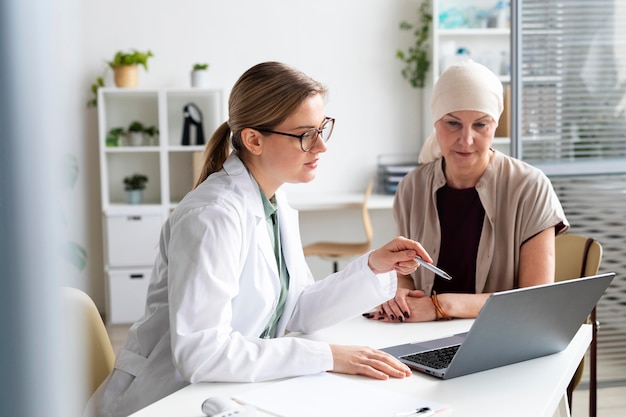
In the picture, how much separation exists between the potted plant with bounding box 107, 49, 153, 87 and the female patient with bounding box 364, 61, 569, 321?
3.36 metres

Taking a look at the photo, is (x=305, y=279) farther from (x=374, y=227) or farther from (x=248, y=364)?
(x=374, y=227)

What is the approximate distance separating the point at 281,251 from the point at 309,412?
597 mm

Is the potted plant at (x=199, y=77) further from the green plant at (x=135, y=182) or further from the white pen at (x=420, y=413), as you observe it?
the white pen at (x=420, y=413)

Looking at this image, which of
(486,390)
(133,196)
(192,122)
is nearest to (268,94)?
(486,390)

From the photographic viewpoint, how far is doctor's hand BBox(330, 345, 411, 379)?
51.6 inches

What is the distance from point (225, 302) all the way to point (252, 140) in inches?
15.5

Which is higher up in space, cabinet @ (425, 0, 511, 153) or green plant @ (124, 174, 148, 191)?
cabinet @ (425, 0, 511, 153)

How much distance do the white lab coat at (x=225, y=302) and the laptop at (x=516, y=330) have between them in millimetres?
216

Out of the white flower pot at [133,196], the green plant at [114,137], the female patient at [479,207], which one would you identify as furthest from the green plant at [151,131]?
the female patient at [479,207]

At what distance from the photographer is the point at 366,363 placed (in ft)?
4.35

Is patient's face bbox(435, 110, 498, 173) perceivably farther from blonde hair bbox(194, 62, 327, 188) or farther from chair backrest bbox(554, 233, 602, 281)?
blonde hair bbox(194, 62, 327, 188)

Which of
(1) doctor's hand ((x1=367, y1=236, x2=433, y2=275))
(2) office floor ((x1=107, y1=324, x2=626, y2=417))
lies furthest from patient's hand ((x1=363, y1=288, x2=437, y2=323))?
(2) office floor ((x1=107, y1=324, x2=626, y2=417))

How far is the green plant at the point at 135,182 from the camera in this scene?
16.6 feet

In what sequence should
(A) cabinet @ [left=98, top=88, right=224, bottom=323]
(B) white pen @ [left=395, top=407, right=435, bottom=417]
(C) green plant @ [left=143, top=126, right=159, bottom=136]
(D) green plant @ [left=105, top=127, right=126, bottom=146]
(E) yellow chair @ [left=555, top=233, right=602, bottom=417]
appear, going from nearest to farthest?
(B) white pen @ [left=395, top=407, right=435, bottom=417], (E) yellow chair @ [left=555, top=233, right=602, bottom=417], (A) cabinet @ [left=98, top=88, right=224, bottom=323], (D) green plant @ [left=105, top=127, right=126, bottom=146], (C) green plant @ [left=143, top=126, right=159, bottom=136]
